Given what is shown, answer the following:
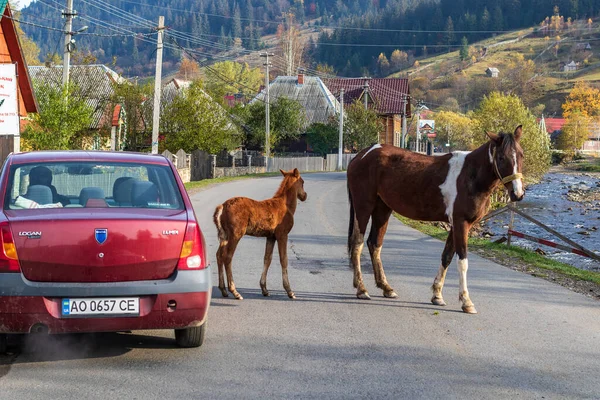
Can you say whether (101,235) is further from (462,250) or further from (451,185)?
Result: (451,185)

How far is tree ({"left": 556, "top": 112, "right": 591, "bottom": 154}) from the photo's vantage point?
11788 cm

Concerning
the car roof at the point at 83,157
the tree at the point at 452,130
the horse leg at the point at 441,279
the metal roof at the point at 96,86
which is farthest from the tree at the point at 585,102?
the car roof at the point at 83,157

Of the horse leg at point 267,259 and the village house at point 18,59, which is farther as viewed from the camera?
the village house at point 18,59

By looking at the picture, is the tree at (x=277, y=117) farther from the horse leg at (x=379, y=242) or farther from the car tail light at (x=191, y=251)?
the car tail light at (x=191, y=251)

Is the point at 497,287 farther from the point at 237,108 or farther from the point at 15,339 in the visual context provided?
the point at 237,108

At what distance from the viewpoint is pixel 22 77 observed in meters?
30.4

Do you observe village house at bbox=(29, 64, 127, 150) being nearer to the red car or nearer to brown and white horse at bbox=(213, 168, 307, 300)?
brown and white horse at bbox=(213, 168, 307, 300)

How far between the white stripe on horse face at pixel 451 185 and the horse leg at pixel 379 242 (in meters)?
0.85

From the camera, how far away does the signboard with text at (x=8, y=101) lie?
55.5ft

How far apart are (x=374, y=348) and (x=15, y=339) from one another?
10.5 ft

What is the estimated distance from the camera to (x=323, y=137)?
239 ft

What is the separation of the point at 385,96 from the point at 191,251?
82876 mm

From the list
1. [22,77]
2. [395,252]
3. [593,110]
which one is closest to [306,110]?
[22,77]

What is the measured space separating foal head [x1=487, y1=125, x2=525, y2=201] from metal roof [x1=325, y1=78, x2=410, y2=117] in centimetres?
7325
